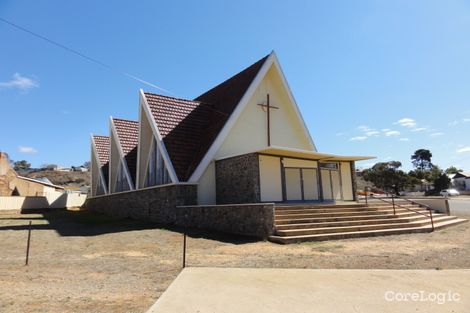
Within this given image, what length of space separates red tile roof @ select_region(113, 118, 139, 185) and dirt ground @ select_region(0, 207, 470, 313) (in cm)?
1173

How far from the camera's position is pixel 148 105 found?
63.0 feet

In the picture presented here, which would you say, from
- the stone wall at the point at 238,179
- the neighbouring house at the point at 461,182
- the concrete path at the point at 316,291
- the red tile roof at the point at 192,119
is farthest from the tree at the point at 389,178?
the concrete path at the point at 316,291

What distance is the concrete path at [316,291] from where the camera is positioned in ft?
13.7

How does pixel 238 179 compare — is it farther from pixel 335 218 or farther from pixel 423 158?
pixel 423 158

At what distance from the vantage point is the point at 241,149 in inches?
717

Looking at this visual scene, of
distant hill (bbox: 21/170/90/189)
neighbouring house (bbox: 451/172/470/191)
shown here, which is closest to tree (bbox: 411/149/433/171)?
neighbouring house (bbox: 451/172/470/191)

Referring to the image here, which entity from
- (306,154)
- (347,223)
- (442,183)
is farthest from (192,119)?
(442,183)

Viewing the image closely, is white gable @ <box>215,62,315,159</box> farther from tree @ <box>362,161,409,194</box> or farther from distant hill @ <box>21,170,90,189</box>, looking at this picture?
distant hill @ <box>21,170,90,189</box>

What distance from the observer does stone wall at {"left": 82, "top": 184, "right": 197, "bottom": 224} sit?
15570 millimetres

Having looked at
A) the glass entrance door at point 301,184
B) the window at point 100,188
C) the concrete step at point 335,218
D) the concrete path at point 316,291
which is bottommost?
the concrete path at point 316,291

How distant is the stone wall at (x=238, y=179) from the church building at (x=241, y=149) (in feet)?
0.15

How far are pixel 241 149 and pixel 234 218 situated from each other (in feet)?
22.0

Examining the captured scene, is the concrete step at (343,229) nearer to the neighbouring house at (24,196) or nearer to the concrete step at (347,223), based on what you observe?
the concrete step at (347,223)

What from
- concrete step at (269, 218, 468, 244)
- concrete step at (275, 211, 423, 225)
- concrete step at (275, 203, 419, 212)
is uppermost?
concrete step at (275, 203, 419, 212)
